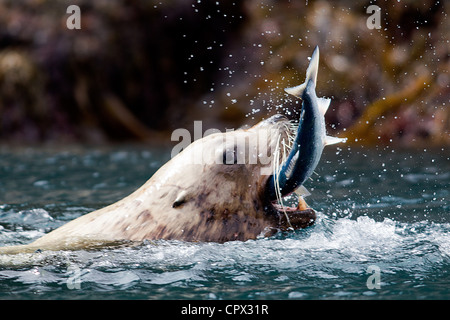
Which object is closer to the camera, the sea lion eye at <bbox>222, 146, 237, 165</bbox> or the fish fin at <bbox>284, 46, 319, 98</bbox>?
the fish fin at <bbox>284, 46, 319, 98</bbox>

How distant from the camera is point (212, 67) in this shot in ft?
69.4

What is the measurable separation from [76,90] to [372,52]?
9051 mm

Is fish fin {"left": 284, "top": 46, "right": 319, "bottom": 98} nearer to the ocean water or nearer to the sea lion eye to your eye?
the sea lion eye

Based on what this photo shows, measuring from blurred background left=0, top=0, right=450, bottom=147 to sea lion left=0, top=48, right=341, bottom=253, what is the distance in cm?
941

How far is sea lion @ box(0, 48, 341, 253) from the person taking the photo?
3932 millimetres

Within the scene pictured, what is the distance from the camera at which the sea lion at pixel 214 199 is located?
3.93m

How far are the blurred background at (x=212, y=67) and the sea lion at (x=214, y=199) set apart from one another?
941cm

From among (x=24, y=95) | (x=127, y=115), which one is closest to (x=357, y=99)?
(x=127, y=115)

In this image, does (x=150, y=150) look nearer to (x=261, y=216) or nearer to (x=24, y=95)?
(x=24, y=95)

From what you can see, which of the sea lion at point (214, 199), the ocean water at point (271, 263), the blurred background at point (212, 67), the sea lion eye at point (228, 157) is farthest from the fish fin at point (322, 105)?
the blurred background at point (212, 67)

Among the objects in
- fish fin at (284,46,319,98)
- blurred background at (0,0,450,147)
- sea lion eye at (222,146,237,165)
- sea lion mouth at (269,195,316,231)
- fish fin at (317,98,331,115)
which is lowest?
sea lion mouth at (269,195,316,231)

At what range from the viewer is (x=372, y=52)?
1594cm

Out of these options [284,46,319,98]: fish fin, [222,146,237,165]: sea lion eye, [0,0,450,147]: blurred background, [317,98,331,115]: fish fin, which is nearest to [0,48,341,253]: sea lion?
[222,146,237,165]: sea lion eye

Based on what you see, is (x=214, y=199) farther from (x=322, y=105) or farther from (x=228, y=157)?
(x=322, y=105)
